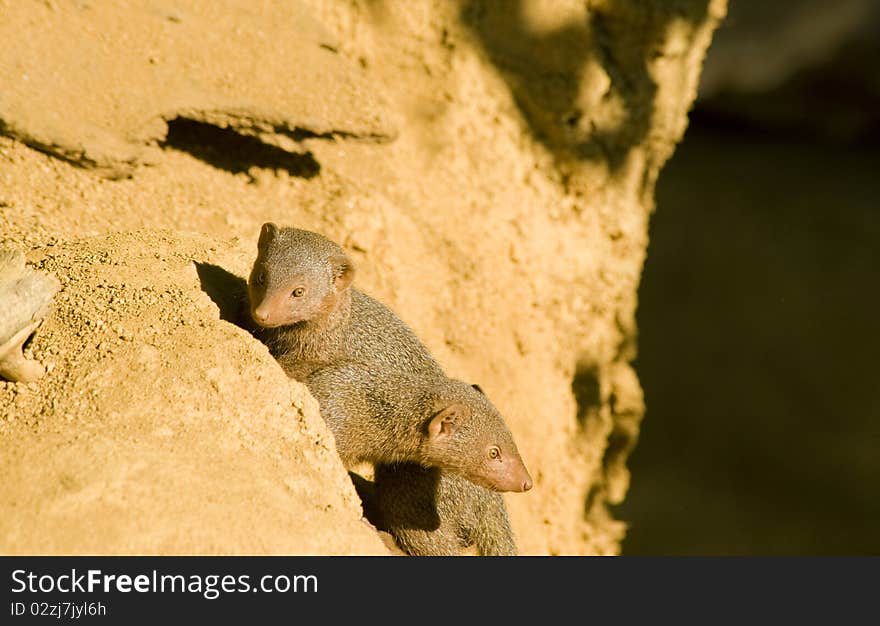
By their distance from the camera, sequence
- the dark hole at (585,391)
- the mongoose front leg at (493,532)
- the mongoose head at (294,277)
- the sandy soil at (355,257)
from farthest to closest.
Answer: the dark hole at (585,391) → the mongoose front leg at (493,532) → the mongoose head at (294,277) → the sandy soil at (355,257)

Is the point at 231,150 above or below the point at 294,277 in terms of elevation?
above

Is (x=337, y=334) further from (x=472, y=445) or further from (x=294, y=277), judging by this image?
(x=472, y=445)

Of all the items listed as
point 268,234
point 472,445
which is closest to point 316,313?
point 268,234

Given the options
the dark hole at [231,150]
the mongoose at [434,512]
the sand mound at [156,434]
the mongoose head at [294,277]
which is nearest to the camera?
the sand mound at [156,434]

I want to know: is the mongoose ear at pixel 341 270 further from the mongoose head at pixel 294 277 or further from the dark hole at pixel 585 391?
the dark hole at pixel 585 391

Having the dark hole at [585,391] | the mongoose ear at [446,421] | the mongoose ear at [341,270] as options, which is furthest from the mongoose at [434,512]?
the dark hole at [585,391]

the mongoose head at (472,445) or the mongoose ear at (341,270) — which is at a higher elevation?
the mongoose ear at (341,270)

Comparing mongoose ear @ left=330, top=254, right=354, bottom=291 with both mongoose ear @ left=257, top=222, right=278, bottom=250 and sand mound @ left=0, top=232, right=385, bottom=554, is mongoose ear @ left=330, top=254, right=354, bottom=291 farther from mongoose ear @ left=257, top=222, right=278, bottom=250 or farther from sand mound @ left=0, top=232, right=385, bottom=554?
sand mound @ left=0, top=232, right=385, bottom=554

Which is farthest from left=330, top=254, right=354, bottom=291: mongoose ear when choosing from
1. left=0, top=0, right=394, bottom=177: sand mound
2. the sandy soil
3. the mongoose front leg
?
the mongoose front leg

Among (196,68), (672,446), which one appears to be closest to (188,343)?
(196,68)
